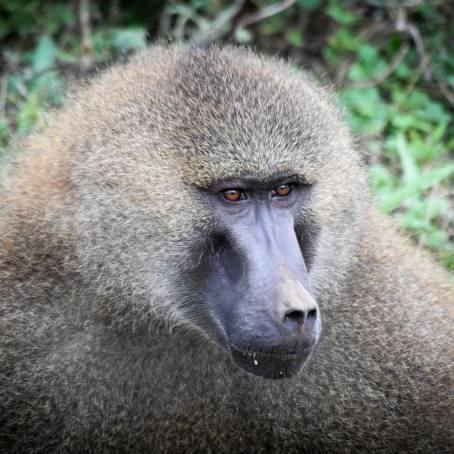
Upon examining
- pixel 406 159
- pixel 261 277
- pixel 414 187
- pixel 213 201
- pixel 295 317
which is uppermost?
pixel 406 159

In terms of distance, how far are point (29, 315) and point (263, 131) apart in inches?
44.5

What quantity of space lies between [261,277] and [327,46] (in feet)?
13.1

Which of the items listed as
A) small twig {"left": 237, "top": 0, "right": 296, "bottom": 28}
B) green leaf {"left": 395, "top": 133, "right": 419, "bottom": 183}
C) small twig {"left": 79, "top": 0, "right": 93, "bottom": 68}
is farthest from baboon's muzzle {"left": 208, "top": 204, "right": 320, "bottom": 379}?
small twig {"left": 237, "top": 0, "right": 296, "bottom": 28}

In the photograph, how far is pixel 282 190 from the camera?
329 cm

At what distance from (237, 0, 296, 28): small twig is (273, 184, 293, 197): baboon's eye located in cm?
339

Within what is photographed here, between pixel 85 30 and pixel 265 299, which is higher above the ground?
pixel 85 30

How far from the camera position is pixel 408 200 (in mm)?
5406

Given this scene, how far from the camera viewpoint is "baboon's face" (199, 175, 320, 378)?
2928mm

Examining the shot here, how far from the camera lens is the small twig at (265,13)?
6477mm

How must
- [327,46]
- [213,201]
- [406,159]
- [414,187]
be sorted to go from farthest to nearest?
[327,46], [406,159], [414,187], [213,201]

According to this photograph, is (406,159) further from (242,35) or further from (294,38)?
(242,35)

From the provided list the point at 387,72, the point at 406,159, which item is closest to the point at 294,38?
the point at 387,72

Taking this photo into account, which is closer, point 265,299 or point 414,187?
point 265,299

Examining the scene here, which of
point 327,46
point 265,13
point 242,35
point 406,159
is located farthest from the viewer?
point 327,46
